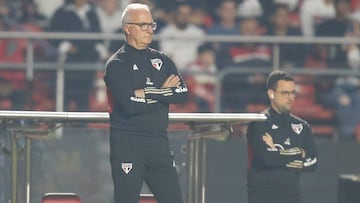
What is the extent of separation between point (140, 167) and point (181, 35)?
6.59 meters

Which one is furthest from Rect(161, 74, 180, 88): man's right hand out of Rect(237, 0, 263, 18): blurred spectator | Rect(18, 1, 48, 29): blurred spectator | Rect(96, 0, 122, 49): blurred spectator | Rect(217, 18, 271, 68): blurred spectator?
Rect(237, 0, 263, 18): blurred spectator

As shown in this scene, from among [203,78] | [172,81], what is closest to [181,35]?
[203,78]

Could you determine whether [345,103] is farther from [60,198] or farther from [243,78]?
[60,198]

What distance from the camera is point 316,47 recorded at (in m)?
15.3

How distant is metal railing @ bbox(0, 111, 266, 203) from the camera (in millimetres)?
9500

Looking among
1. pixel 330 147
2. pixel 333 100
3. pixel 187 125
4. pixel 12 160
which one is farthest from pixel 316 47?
pixel 12 160

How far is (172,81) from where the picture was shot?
29.6 ft

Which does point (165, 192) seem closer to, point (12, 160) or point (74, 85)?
point (12, 160)

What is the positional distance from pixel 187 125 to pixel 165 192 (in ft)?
6.30

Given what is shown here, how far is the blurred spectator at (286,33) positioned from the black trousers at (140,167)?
6195 millimetres

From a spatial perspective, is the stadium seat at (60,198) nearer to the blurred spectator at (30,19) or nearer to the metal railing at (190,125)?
the metal railing at (190,125)

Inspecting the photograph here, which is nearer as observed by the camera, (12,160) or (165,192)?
(165,192)

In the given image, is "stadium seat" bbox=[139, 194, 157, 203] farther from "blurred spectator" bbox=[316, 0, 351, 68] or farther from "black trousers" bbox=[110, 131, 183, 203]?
"blurred spectator" bbox=[316, 0, 351, 68]

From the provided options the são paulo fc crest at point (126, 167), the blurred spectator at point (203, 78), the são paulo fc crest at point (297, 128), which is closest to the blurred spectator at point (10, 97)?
the blurred spectator at point (203, 78)
